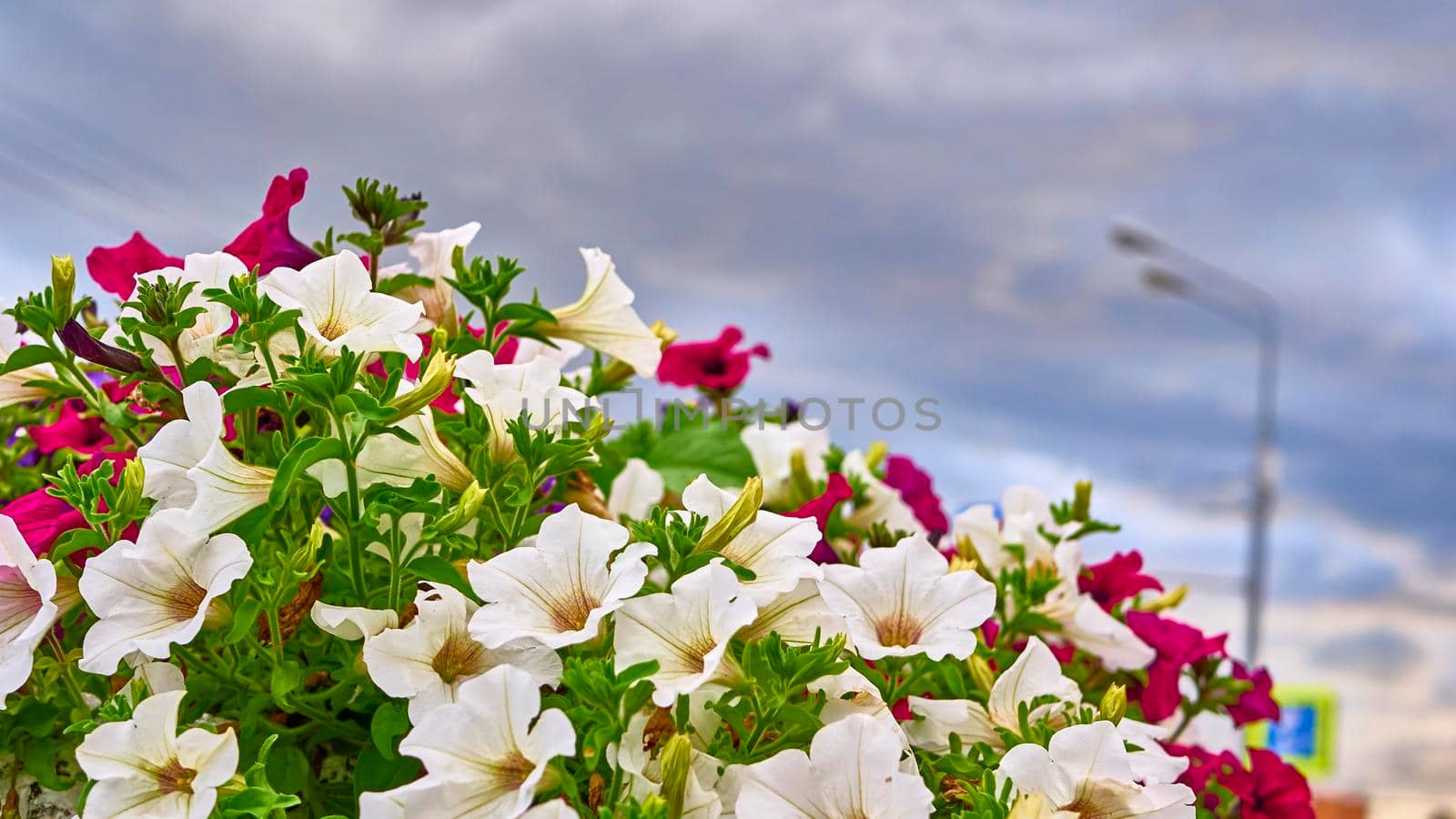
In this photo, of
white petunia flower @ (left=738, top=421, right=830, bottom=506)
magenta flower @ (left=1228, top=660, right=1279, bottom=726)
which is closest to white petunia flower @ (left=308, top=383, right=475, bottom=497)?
white petunia flower @ (left=738, top=421, right=830, bottom=506)

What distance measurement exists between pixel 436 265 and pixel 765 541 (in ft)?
1.34

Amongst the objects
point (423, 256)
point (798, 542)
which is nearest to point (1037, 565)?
point (798, 542)

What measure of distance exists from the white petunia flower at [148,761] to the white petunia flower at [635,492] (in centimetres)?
46

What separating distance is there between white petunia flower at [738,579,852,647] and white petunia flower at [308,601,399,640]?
22 centimetres

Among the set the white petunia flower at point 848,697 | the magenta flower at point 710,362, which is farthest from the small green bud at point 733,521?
the magenta flower at point 710,362

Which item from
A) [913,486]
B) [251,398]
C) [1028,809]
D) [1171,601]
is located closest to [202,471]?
[251,398]

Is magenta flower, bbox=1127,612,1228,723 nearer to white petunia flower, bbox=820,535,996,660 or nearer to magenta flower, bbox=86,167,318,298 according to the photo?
white petunia flower, bbox=820,535,996,660

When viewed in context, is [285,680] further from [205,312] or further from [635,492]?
[635,492]

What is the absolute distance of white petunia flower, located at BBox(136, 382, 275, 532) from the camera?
679mm

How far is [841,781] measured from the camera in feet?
2.03

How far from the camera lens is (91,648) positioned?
26.7 inches

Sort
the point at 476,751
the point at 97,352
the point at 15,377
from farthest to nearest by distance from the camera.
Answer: the point at 15,377, the point at 97,352, the point at 476,751

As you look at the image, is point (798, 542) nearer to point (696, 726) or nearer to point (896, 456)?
point (696, 726)

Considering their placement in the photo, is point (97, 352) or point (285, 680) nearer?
point (285, 680)
